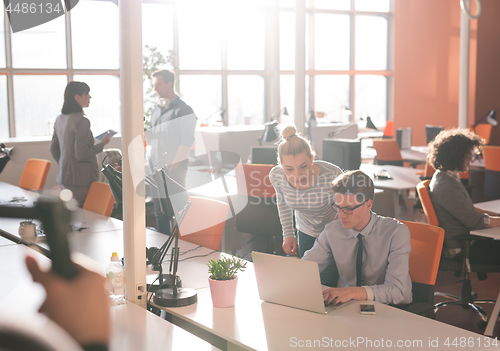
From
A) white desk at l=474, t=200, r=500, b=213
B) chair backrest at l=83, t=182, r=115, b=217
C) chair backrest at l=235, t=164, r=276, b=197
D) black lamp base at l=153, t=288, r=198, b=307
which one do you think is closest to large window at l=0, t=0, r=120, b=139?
chair backrest at l=83, t=182, r=115, b=217

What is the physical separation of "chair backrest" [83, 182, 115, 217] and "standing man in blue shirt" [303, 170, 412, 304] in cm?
186

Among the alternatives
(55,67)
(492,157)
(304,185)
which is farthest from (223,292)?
(55,67)

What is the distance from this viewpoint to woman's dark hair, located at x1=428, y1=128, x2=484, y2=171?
3.18 m

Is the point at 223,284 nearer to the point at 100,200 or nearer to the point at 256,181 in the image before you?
the point at 100,200

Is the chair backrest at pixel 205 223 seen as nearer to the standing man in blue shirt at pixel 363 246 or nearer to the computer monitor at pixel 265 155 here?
the standing man in blue shirt at pixel 363 246

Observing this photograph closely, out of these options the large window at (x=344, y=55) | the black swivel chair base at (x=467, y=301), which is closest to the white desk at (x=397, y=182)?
the black swivel chair base at (x=467, y=301)

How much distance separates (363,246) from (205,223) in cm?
108

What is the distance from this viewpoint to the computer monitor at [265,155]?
4684mm

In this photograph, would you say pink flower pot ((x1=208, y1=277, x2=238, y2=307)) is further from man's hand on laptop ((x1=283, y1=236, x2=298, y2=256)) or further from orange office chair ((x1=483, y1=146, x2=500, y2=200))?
orange office chair ((x1=483, y1=146, x2=500, y2=200))

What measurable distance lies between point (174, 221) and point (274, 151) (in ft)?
9.21

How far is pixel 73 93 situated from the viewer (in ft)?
12.6

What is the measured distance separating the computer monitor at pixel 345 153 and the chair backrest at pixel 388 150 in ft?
8.24

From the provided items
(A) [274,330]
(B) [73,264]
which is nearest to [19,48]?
(A) [274,330]

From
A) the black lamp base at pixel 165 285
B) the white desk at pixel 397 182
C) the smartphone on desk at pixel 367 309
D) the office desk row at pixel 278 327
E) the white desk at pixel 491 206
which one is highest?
the white desk at pixel 397 182
